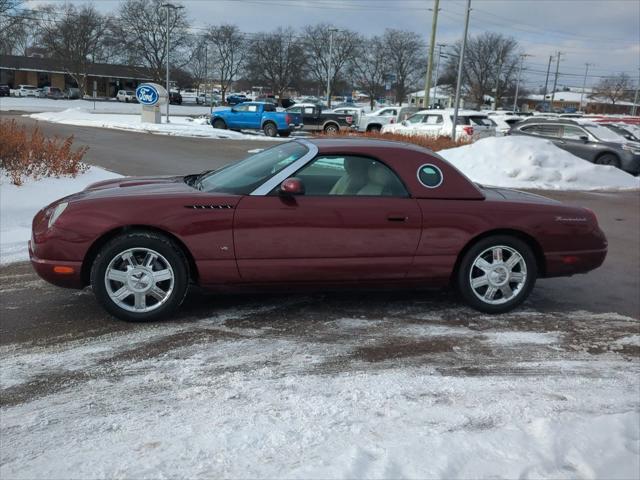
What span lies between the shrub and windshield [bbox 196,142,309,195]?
213 inches

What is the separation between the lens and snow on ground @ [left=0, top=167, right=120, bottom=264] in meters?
6.68


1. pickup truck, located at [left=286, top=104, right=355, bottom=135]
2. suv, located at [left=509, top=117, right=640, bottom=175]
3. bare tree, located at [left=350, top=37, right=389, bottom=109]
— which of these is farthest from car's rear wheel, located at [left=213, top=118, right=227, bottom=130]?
bare tree, located at [left=350, top=37, right=389, bottom=109]

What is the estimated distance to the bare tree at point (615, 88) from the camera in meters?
103

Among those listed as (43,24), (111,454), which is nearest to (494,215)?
(111,454)

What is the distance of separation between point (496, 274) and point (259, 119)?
25568mm

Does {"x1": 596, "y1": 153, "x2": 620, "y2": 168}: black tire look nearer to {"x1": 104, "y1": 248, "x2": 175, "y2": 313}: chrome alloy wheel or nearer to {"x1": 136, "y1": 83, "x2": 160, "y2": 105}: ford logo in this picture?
{"x1": 104, "y1": 248, "x2": 175, "y2": 313}: chrome alloy wheel

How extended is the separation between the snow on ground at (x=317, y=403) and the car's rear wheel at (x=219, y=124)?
88.4 ft

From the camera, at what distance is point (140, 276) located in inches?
174

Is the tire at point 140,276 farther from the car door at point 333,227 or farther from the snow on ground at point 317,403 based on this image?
the car door at point 333,227

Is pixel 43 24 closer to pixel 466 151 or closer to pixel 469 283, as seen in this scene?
pixel 466 151

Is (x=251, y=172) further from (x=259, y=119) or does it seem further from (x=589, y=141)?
(x=259, y=119)

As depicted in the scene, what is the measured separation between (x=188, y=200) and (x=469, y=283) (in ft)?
7.70

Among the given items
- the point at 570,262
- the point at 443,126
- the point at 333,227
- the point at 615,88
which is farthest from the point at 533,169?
the point at 615,88

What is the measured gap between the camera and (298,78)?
78.2m
